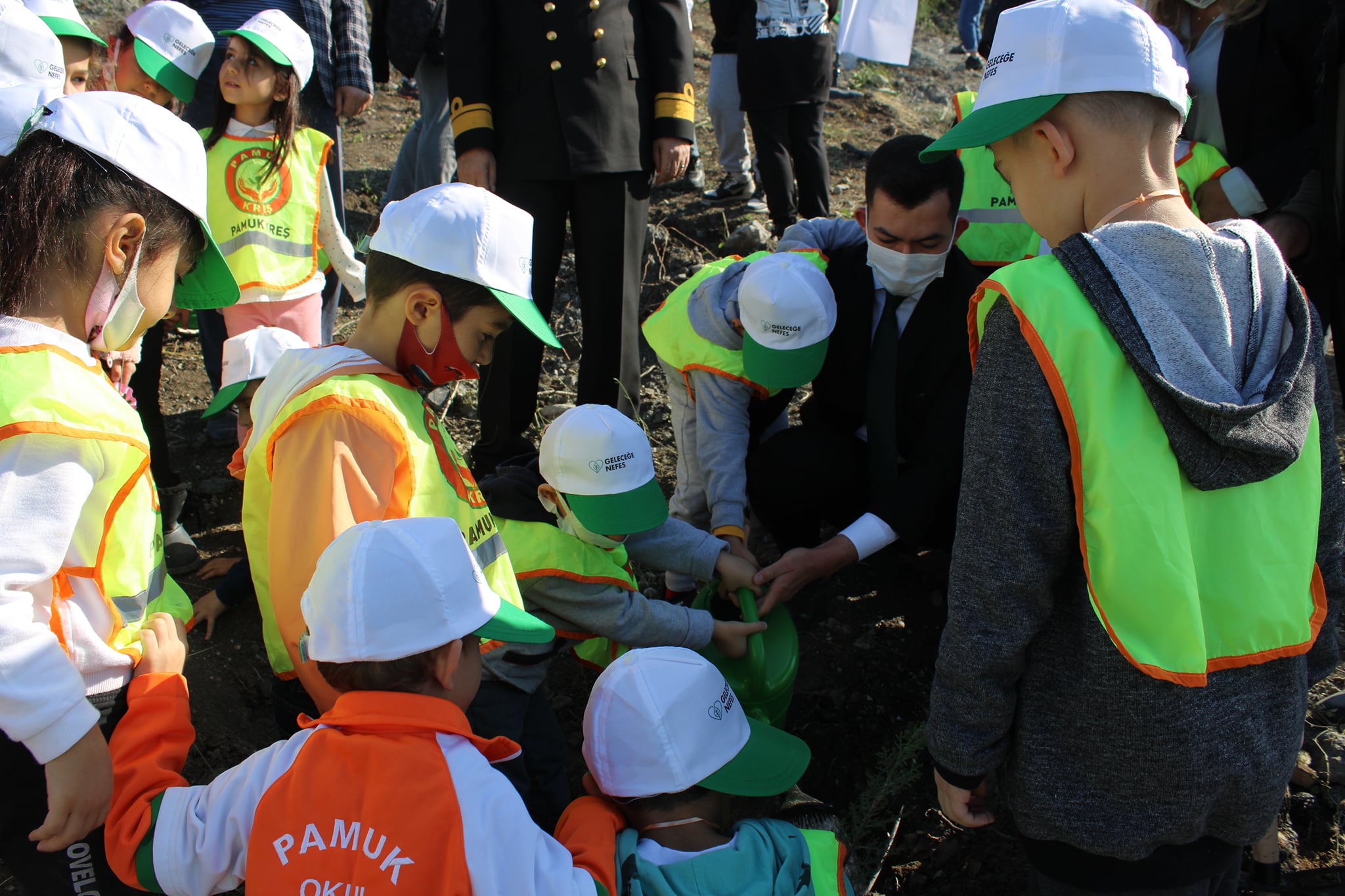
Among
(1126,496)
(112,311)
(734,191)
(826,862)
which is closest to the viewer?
(1126,496)

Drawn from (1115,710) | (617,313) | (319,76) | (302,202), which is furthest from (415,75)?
(1115,710)

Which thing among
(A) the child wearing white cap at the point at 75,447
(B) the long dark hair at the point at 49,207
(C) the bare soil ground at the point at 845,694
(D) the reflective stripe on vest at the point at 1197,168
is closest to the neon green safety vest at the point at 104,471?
(A) the child wearing white cap at the point at 75,447

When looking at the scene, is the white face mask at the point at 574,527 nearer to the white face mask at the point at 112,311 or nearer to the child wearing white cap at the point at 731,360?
the child wearing white cap at the point at 731,360

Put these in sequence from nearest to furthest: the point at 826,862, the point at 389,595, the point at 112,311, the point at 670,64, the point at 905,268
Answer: the point at 389,595 < the point at 112,311 < the point at 826,862 < the point at 905,268 < the point at 670,64

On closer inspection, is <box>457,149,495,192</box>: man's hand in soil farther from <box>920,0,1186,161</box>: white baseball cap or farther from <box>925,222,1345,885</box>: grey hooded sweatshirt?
<box>925,222,1345,885</box>: grey hooded sweatshirt

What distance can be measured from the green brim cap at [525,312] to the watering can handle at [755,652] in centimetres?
86

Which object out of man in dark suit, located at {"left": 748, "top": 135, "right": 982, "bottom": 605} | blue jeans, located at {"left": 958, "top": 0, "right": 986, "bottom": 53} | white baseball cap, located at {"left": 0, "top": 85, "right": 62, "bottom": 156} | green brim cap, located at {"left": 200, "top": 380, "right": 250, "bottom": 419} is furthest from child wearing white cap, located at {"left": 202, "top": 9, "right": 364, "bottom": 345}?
blue jeans, located at {"left": 958, "top": 0, "right": 986, "bottom": 53}

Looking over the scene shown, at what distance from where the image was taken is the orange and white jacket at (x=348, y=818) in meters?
1.31

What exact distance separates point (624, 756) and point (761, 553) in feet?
5.47

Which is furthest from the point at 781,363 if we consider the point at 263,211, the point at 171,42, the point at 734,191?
the point at 734,191

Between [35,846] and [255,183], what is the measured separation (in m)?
2.30

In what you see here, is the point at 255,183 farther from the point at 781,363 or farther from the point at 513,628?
the point at 513,628

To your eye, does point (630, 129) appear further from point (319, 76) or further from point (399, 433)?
point (399, 433)

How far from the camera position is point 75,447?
1.41m
